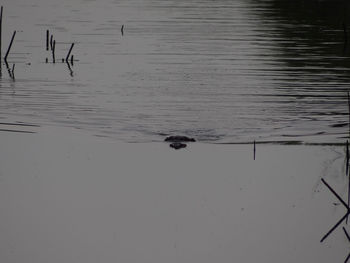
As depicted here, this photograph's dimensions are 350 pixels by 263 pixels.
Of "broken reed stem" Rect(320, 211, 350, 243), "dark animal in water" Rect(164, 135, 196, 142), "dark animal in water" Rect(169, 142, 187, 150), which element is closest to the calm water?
"dark animal in water" Rect(164, 135, 196, 142)

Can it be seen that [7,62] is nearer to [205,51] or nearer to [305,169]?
[205,51]

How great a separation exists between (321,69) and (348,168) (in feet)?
44.6

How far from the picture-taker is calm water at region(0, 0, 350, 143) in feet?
63.5

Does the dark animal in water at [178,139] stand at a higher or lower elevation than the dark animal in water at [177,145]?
higher

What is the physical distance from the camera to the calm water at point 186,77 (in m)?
19.3

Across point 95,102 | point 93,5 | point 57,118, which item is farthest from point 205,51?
point 93,5

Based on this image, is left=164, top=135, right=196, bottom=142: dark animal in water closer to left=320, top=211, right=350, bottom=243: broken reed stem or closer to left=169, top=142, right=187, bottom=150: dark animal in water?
left=169, top=142, right=187, bottom=150: dark animal in water

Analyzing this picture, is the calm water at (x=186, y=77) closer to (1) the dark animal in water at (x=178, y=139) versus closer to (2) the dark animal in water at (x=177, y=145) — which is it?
(1) the dark animal in water at (x=178, y=139)

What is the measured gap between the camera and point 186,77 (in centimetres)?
2694

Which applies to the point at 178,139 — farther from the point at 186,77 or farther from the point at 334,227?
the point at 186,77

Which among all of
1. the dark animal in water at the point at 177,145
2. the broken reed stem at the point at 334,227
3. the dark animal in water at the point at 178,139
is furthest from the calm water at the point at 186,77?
the broken reed stem at the point at 334,227

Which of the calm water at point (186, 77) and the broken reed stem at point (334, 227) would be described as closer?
the broken reed stem at point (334, 227)

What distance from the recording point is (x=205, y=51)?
1348 inches

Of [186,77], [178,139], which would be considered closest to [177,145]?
[178,139]
